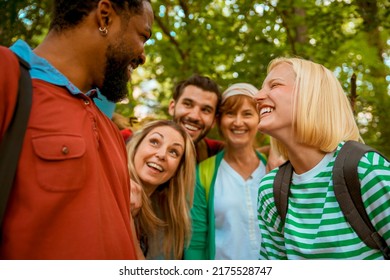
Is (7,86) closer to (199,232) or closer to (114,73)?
(114,73)

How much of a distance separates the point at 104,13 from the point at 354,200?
47.7 inches

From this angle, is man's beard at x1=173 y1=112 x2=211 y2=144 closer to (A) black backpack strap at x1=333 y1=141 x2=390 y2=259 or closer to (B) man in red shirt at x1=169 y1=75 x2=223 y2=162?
(B) man in red shirt at x1=169 y1=75 x2=223 y2=162

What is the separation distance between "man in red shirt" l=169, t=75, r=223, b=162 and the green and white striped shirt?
1251 millimetres

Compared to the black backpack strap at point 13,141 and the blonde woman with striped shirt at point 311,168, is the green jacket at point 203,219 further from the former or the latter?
the black backpack strap at point 13,141

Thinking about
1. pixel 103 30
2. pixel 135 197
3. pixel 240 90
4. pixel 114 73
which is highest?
pixel 103 30

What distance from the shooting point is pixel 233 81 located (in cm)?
324

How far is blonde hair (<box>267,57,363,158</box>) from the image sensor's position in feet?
6.28

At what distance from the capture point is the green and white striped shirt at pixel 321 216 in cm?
161

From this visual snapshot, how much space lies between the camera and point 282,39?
10.5 feet

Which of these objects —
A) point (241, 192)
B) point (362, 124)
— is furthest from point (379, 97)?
point (241, 192)

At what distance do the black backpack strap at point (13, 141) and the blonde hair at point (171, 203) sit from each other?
1637 millimetres

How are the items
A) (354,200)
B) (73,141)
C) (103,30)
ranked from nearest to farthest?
→ (73,141), (103,30), (354,200)

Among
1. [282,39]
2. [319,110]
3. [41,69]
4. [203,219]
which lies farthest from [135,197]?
[282,39]

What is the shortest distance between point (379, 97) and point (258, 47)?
945 millimetres
